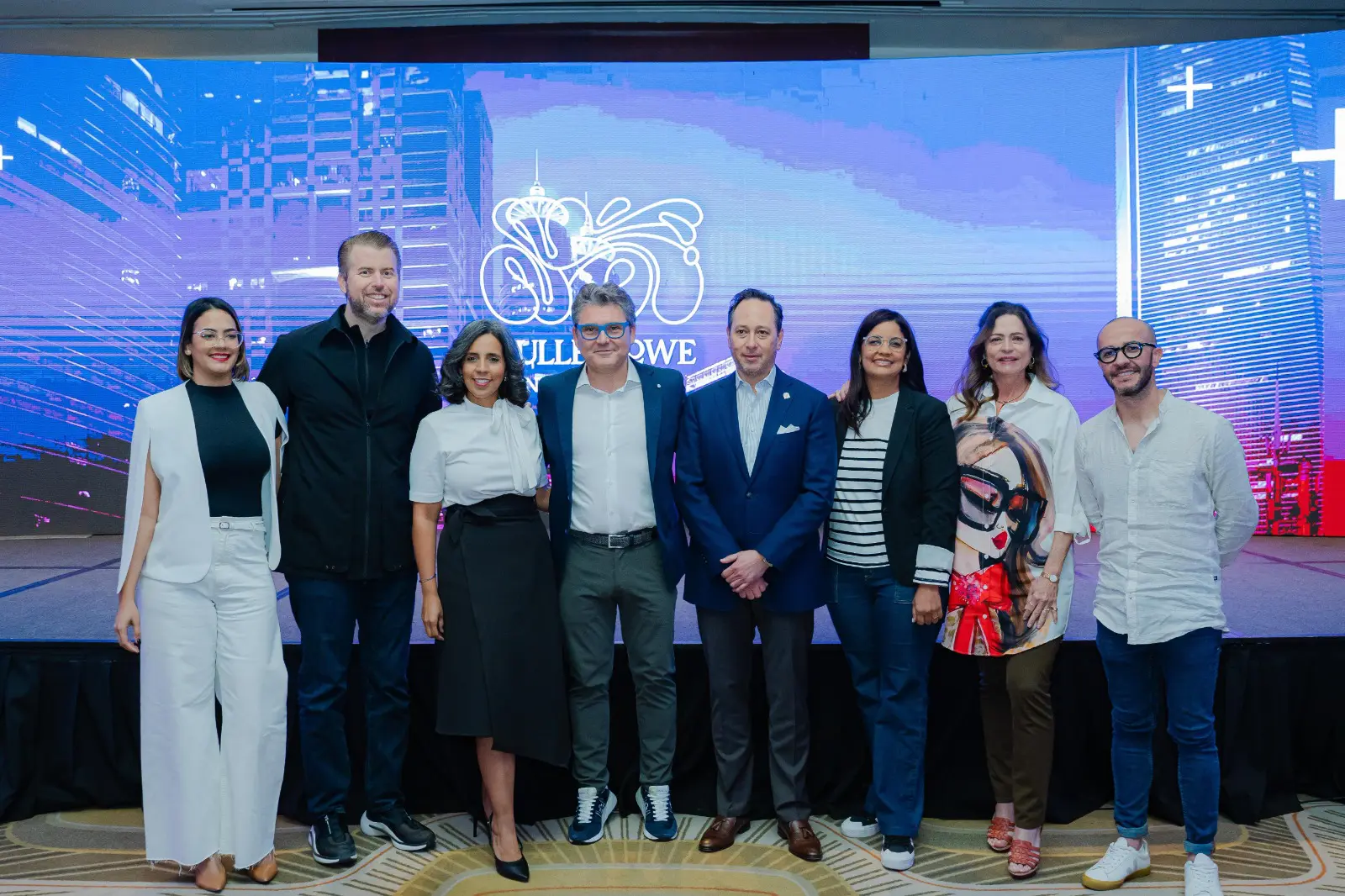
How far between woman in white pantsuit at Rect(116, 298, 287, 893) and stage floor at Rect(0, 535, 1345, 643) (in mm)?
764

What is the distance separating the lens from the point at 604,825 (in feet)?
9.13

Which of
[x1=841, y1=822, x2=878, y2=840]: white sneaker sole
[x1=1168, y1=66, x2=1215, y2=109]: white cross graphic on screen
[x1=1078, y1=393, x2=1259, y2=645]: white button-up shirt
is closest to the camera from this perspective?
[x1=1078, y1=393, x2=1259, y2=645]: white button-up shirt

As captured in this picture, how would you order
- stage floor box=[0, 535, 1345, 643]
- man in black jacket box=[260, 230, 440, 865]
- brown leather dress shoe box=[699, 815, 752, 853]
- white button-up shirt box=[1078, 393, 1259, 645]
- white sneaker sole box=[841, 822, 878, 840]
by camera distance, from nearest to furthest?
white button-up shirt box=[1078, 393, 1259, 645], man in black jacket box=[260, 230, 440, 865], brown leather dress shoe box=[699, 815, 752, 853], white sneaker sole box=[841, 822, 878, 840], stage floor box=[0, 535, 1345, 643]

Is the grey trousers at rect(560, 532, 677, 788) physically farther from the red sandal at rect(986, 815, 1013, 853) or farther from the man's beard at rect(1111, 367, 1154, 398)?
the man's beard at rect(1111, 367, 1154, 398)

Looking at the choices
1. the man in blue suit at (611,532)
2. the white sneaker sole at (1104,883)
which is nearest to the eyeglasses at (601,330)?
the man in blue suit at (611,532)

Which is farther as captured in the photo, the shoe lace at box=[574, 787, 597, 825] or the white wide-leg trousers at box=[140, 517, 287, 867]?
the shoe lace at box=[574, 787, 597, 825]

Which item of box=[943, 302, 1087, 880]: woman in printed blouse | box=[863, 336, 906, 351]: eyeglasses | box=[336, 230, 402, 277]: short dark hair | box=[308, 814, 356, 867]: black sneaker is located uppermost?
box=[336, 230, 402, 277]: short dark hair

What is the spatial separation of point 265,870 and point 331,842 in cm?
17

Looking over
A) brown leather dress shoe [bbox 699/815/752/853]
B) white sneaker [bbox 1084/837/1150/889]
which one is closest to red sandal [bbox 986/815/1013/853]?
white sneaker [bbox 1084/837/1150/889]

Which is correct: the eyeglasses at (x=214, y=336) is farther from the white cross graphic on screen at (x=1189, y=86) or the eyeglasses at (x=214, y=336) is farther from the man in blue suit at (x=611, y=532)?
the white cross graphic on screen at (x=1189, y=86)

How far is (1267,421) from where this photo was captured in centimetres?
543

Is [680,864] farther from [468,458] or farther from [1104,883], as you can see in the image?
[468,458]

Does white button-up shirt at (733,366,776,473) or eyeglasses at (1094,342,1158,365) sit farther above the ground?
eyeglasses at (1094,342,1158,365)

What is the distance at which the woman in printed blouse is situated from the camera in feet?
8.03
